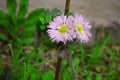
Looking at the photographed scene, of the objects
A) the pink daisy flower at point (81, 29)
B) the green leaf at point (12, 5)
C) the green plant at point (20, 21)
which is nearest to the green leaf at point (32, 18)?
the green plant at point (20, 21)

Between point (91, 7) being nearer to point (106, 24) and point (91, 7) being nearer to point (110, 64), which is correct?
point (106, 24)

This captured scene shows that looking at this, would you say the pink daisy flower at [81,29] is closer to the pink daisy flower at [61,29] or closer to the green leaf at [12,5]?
the pink daisy flower at [61,29]

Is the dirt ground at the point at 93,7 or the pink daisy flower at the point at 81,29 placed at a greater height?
the dirt ground at the point at 93,7

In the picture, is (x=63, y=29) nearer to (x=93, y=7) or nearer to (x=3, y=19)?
(x=3, y=19)

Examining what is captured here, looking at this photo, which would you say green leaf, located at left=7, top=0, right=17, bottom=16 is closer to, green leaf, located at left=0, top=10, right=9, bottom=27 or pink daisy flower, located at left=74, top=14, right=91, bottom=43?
green leaf, located at left=0, top=10, right=9, bottom=27

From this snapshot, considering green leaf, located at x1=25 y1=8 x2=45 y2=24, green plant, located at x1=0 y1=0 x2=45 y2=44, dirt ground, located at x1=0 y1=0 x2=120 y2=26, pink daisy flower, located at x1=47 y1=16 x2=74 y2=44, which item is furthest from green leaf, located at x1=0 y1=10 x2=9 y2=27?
pink daisy flower, located at x1=47 y1=16 x2=74 y2=44
